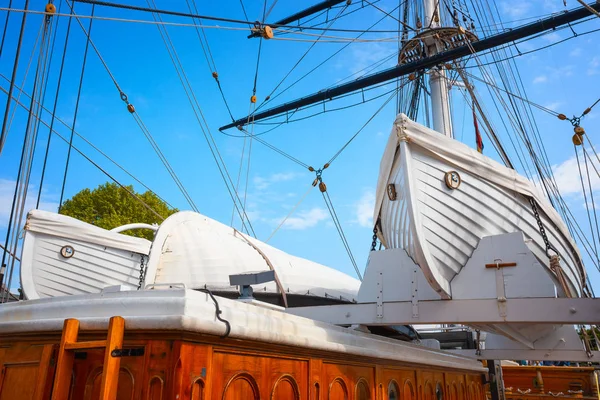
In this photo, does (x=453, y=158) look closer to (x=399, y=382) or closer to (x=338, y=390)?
(x=399, y=382)

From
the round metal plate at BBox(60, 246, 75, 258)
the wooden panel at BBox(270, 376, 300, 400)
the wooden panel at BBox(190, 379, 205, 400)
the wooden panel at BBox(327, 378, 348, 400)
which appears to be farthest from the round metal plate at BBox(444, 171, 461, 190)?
the round metal plate at BBox(60, 246, 75, 258)

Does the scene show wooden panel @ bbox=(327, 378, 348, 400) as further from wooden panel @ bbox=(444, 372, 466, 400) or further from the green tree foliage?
the green tree foliage

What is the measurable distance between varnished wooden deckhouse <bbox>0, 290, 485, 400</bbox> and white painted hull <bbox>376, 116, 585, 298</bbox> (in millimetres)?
2883

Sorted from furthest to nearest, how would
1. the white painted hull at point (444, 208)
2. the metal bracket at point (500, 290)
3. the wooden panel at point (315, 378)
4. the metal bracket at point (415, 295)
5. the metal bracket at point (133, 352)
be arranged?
the white painted hull at point (444, 208) → the metal bracket at point (415, 295) → the metal bracket at point (500, 290) → the wooden panel at point (315, 378) → the metal bracket at point (133, 352)

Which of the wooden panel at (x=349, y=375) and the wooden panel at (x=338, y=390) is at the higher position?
the wooden panel at (x=349, y=375)

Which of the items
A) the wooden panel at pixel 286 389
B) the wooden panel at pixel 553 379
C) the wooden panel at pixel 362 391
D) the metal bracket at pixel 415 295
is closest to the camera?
the wooden panel at pixel 286 389

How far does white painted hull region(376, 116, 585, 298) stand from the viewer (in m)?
6.48

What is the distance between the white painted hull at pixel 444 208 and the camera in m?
6.48

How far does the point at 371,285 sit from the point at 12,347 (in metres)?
4.59

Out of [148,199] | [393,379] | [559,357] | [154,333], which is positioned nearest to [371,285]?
[393,379]

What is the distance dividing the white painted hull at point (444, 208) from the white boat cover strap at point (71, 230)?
18.6ft

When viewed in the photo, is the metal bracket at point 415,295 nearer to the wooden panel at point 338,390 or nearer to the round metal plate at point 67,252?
the wooden panel at point 338,390

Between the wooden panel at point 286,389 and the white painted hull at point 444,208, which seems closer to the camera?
the wooden panel at point 286,389

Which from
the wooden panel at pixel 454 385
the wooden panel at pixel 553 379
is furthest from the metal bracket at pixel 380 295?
the wooden panel at pixel 553 379
